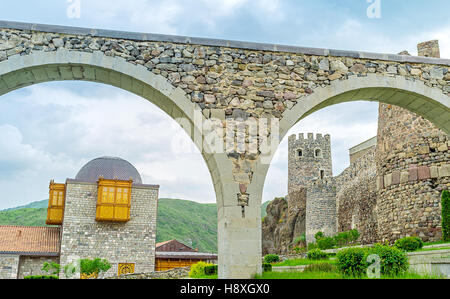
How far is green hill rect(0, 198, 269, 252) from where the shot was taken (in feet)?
170

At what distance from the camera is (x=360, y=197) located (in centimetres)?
2464

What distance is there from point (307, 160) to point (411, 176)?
24.0 metres

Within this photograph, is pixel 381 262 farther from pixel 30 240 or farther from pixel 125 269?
pixel 30 240

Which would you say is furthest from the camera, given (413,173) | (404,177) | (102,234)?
(102,234)

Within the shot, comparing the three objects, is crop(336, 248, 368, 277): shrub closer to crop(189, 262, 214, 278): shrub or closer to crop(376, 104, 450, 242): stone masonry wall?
crop(189, 262, 214, 278): shrub

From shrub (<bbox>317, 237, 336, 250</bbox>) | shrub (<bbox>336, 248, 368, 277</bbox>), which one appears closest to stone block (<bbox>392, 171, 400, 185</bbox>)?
shrub (<bbox>336, 248, 368, 277</bbox>)

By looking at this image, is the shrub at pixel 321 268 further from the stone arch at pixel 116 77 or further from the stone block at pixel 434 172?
the stone block at pixel 434 172

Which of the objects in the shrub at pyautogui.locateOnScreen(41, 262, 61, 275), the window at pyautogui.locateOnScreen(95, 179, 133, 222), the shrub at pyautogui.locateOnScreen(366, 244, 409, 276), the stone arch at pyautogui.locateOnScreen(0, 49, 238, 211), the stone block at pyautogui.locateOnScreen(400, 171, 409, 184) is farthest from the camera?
the window at pyautogui.locateOnScreen(95, 179, 133, 222)

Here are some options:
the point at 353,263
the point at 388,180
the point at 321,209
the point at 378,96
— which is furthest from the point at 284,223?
the point at 353,263

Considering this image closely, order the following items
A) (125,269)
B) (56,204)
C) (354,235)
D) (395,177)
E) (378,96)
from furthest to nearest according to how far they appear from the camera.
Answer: (56,204)
(354,235)
(125,269)
(395,177)
(378,96)

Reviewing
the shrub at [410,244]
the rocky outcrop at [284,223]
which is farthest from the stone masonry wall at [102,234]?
the shrub at [410,244]

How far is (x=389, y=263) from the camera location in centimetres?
705

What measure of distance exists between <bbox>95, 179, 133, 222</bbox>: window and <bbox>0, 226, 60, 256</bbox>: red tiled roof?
8.64ft
